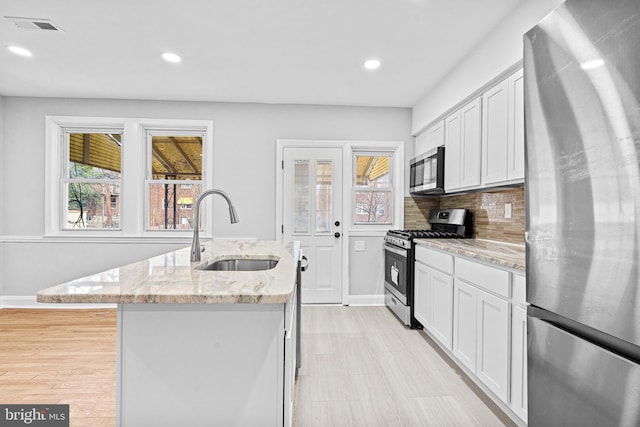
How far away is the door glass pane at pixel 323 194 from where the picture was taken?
14.0 ft

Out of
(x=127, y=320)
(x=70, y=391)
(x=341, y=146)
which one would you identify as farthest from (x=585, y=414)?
(x=341, y=146)

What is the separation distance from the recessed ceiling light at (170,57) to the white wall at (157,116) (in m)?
1.11

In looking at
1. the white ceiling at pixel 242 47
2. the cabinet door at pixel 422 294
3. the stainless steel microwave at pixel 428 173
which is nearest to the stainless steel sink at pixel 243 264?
the cabinet door at pixel 422 294

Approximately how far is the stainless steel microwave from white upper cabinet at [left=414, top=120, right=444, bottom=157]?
131 millimetres

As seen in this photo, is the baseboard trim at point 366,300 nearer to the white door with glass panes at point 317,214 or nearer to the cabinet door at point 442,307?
the white door with glass panes at point 317,214

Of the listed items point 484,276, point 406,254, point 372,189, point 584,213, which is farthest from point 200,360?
point 372,189

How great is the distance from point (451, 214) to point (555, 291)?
270cm

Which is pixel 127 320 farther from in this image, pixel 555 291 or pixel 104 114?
pixel 104 114

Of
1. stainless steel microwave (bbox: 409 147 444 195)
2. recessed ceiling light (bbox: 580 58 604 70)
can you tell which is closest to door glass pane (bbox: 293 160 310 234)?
stainless steel microwave (bbox: 409 147 444 195)

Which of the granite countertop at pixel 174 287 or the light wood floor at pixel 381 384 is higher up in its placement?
the granite countertop at pixel 174 287

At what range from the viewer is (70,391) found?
220cm

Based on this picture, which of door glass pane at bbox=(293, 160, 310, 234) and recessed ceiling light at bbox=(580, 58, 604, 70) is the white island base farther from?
door glass pane at bbox=(293, 160, 310, 234)

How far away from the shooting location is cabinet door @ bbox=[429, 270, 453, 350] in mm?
2602


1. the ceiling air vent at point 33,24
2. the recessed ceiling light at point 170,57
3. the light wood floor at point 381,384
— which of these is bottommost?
the light wood floor at point 381,384
